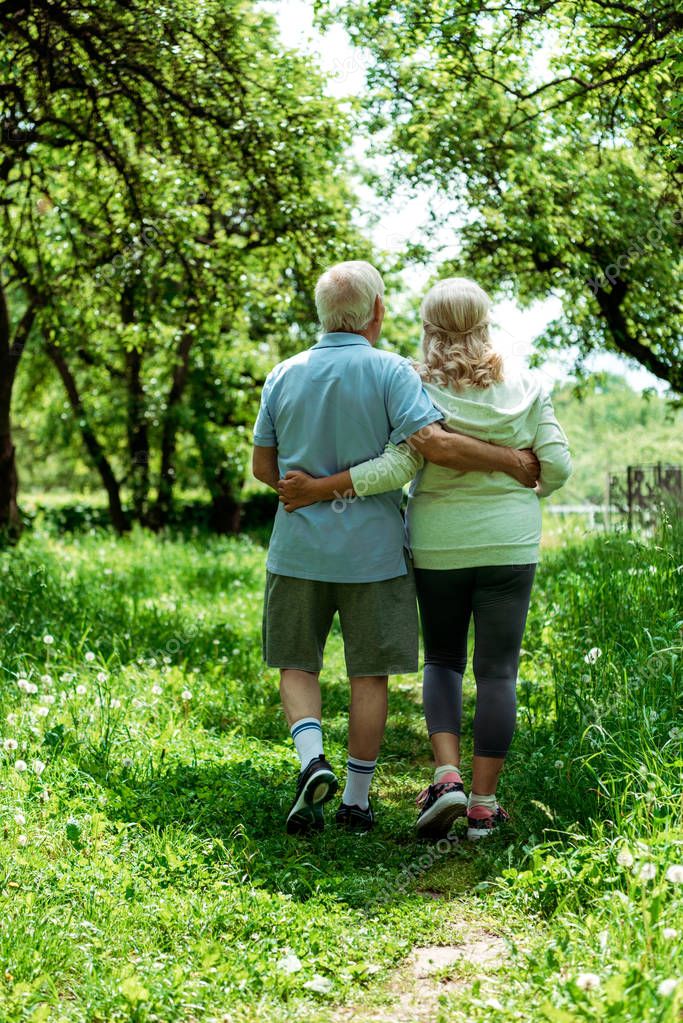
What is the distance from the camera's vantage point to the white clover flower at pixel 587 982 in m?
2.15

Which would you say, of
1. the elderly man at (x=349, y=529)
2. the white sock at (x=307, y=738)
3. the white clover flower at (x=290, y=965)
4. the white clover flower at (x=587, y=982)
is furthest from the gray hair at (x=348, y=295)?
the white clover flower at (x=587, y=982)

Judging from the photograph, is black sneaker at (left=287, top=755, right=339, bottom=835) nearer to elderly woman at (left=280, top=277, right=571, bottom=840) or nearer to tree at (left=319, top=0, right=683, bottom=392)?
elderly woman at (left=280, top=277, right=571, bottom=840)

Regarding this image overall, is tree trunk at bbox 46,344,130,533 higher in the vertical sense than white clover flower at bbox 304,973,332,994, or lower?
higher

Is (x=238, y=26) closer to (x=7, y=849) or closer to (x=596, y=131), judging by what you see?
(x=596, y=131)

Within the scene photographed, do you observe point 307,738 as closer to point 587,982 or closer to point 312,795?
point 312,795

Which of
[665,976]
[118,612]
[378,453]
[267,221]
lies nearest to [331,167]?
[267,221]

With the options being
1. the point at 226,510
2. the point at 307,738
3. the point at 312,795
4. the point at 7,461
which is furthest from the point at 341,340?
the point at 226,510

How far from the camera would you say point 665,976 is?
2197 millimetres

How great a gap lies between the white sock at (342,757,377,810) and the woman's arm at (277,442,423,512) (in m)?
0.99

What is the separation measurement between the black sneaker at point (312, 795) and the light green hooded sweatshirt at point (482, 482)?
820 mm

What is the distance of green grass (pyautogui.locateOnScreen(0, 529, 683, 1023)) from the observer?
2.44 meters

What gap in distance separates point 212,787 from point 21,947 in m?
1.35

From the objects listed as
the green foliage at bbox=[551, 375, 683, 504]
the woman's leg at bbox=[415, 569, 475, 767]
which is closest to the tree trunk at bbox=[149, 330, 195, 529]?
the woman's leg at bbox=[415, 569, 475, 767]

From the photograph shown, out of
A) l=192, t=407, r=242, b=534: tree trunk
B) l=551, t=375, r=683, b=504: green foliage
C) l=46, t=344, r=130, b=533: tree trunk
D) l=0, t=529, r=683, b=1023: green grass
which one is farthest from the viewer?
l=551, t=375, r=683, b=504: green foliage
